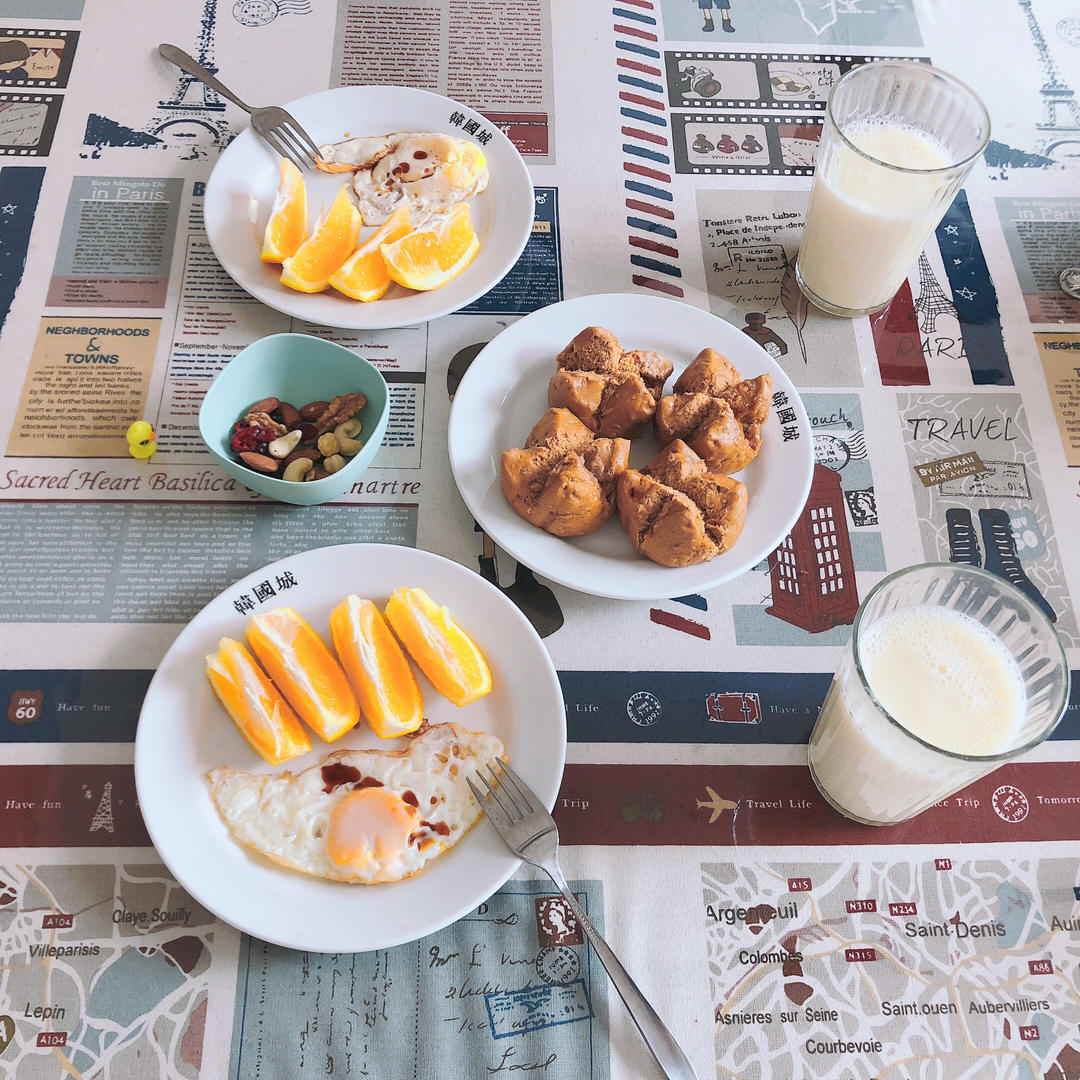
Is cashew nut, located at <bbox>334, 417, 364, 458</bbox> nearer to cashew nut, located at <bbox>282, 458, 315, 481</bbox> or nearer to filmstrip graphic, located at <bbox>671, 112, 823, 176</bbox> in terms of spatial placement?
cashew nut, located at <bbox>282, 458, 315, 481</bbox>

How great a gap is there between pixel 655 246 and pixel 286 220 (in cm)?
64

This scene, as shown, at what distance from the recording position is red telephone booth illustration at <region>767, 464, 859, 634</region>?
1.28 metres

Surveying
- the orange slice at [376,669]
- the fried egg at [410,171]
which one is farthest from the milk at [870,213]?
the orange slice at [376,669]

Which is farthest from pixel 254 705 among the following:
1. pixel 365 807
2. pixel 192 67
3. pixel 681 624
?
pixel 192 67

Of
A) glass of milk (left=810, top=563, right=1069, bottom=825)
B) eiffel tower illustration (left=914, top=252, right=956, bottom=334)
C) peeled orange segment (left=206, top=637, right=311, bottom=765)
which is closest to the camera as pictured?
glass of milk (left=810, top=563, right=1069, bottom=825)

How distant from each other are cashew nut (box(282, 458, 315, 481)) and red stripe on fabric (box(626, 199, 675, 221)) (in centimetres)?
80

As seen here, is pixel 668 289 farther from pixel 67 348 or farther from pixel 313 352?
pixel 67 348

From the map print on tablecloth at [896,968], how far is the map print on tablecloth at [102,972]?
0.62 metres

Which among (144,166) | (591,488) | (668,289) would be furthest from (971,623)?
(144,166)

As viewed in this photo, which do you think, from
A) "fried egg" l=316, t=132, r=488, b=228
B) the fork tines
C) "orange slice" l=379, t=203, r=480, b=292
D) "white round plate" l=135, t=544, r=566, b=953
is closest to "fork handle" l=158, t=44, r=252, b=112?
the fork tines

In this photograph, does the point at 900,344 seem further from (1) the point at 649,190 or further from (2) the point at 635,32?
(2) the point at 635,32

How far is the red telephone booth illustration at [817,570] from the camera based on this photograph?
128 centimetres

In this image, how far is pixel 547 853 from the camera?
1023 mm

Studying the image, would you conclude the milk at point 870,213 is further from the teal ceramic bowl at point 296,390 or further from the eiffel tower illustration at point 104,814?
the eiffel tower illustration at point 104,814
